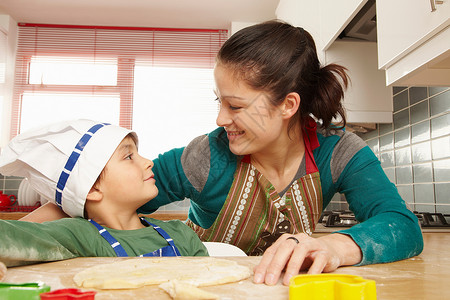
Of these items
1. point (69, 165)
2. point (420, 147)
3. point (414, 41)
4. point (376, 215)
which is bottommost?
point (376, 215)

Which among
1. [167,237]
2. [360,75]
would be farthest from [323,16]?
[167,237]

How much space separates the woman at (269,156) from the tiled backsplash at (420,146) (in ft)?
2.29

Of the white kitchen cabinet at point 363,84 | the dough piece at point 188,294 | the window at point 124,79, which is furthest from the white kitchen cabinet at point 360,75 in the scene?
the dough piece at point 188,294

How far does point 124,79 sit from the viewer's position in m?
3.62

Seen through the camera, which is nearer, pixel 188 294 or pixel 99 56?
pixel 188 294

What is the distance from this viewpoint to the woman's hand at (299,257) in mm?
613

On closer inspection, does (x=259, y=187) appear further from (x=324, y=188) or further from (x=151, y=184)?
(x=151, y=184)

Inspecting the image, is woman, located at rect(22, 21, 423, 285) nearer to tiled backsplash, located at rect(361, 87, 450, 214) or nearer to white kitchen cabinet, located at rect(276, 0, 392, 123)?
tiled backsplash, located at rect(361, 87, 450, 214)

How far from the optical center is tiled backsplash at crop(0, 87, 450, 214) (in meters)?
1.64

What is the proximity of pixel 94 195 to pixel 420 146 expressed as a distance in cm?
148

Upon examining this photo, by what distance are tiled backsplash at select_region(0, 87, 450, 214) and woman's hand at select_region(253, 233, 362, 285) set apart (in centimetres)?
112

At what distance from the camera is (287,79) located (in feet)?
3.72

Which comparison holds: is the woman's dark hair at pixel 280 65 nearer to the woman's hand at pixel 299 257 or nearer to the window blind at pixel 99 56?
the woman's hand at pixel 299 257

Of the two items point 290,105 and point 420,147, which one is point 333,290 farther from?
point 420,147
